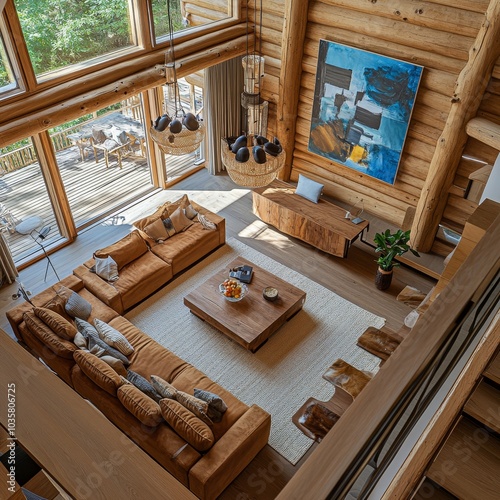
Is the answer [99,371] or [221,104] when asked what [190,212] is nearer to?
[221,104]

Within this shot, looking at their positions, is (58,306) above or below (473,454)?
below

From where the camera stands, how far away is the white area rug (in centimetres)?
575

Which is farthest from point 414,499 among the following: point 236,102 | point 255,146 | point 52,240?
point 236,102

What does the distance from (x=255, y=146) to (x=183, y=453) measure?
280 cm

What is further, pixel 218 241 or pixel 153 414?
pixel 218 241

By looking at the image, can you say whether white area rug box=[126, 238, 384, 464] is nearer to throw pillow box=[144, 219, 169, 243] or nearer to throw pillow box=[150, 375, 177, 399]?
throw pillow box=[144, 219, 169, 243]

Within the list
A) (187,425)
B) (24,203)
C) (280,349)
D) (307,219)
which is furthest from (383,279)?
(24,203)

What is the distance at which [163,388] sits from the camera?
5051 mm

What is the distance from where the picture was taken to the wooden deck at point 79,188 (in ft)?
22.9

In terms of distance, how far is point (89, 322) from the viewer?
6.02 metres

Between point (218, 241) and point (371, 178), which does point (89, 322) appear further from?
point (371, 178)

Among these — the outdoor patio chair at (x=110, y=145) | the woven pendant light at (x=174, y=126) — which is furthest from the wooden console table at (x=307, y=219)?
the woven pendant light at (x=174, y=126)

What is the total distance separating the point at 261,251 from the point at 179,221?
133cm

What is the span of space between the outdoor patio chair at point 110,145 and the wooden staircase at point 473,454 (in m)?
6.75
